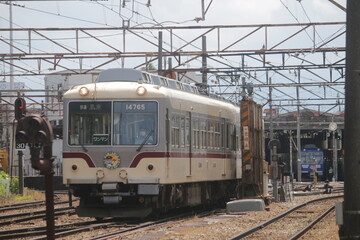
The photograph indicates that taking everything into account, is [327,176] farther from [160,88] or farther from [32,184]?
[160,88]

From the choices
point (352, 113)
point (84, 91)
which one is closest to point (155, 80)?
point (84, 91)

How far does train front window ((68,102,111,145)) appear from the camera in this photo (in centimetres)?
1983

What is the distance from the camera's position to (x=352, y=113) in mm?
10656

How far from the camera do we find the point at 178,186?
2169 centimetres

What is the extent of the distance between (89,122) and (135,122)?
112cm

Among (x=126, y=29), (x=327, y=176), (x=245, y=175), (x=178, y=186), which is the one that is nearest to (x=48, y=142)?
(x=178, y=186)

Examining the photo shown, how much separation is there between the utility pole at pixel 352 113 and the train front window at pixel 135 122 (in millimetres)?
9413

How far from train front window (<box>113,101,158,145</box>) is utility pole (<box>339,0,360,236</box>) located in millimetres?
9413

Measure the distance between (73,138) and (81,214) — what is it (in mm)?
1810

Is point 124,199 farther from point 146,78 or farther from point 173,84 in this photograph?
point 173,84

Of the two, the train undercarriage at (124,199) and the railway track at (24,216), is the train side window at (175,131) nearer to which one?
the train undercarriage at (124,199)

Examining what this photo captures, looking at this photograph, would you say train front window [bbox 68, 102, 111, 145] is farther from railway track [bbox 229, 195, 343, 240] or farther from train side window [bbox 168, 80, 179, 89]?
railway track [bbox 229, 195, 343, 240]

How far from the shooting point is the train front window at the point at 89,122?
19.8 m

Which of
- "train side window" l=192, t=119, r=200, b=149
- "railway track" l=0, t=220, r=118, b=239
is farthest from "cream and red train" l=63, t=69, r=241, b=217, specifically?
"train side window" l=192, t=119, r=200, b=149
